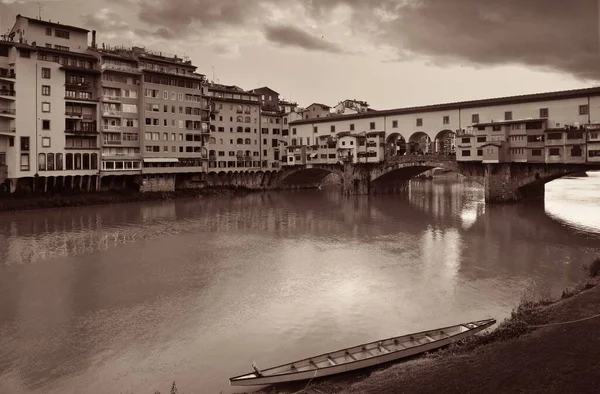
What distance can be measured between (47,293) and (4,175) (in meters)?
33.9

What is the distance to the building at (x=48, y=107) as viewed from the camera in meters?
48.6

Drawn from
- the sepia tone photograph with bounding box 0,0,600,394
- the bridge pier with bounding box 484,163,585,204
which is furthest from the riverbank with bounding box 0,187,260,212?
the bridge pier with bounding box 484,163,585,204

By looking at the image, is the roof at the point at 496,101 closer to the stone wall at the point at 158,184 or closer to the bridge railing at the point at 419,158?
the bridge railing at the point at 419,158

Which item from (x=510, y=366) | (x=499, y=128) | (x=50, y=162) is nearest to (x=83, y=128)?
(x=50, y=162)

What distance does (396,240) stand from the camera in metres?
33.1

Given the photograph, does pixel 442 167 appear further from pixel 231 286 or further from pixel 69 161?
pixel 69 161

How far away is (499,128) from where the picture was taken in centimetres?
5109

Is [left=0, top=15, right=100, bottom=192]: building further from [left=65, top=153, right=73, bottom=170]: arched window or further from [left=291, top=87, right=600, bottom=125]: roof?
[left=291, top=87, right=600, bottom=125]: roof

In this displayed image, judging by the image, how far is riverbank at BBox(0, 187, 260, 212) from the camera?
4669 centimetres

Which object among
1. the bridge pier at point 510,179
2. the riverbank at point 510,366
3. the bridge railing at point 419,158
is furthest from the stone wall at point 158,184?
the riverbank at point 510,366

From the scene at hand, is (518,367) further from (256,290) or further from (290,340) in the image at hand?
(256,290)

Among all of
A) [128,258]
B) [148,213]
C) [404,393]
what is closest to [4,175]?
[148,213]

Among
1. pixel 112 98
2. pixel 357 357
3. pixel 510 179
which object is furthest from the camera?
pixel 112 98

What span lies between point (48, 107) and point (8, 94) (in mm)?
4051
